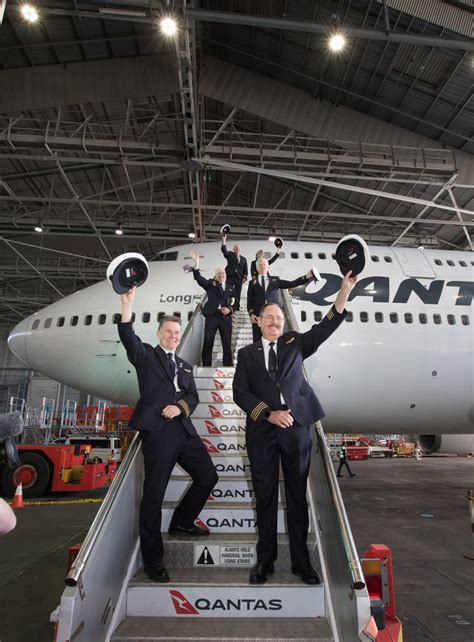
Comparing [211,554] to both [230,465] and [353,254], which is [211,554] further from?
[353,254]

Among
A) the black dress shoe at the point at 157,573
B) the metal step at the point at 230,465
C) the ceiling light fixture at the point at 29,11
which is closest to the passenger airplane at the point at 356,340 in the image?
the metal step at the point at 230,465

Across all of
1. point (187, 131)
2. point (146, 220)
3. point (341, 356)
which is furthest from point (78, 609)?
point (146, 220)

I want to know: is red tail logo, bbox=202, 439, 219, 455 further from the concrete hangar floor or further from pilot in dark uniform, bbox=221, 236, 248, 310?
pilot in dark uniform, bbox=221, 236, 248, 310

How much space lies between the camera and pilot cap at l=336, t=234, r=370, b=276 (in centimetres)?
297

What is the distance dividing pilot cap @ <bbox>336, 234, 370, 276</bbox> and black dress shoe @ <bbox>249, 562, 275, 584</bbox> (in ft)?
6.82

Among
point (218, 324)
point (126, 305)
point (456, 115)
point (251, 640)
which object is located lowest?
point (251, 640)

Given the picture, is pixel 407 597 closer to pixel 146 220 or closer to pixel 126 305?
pixel 126 305

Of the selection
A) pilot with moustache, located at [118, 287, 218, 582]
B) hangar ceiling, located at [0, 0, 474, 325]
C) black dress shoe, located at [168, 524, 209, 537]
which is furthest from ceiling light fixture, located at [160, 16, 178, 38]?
black dress shoe, located at [168, 524, 209, 537]

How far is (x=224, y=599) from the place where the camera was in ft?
9.11

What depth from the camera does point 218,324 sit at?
6332 millimetres

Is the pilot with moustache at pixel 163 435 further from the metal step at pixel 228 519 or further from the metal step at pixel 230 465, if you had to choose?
the metal step at pixel 230 465

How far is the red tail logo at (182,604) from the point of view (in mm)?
2760

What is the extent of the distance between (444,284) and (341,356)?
10.2ft

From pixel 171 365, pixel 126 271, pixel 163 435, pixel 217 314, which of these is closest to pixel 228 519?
pixel 163 435
